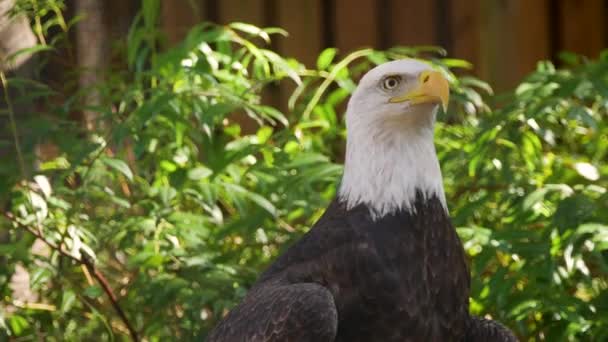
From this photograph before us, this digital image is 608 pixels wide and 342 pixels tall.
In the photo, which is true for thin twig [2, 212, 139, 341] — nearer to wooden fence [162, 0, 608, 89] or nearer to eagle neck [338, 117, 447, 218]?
eagle neck [338, 117, 447, 218]

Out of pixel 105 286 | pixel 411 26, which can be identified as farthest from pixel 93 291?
pixel 411 26

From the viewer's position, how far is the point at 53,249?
381cm

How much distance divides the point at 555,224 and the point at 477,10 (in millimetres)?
3444

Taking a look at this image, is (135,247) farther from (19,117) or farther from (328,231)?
(328,231)

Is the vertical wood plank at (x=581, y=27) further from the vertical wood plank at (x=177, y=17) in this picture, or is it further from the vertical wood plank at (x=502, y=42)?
the vertical wood plank at (x=177, y=17)

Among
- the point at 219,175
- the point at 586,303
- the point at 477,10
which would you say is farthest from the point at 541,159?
the point at 477,10

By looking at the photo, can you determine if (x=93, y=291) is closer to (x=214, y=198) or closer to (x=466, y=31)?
(x=214, y=198)

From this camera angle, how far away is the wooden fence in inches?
269

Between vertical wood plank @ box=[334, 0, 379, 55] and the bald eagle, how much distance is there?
3722 millimetres

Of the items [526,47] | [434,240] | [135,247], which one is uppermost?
[434,240]

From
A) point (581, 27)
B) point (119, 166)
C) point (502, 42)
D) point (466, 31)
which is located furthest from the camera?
point (581, 27)

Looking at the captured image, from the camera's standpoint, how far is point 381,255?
3.14 m

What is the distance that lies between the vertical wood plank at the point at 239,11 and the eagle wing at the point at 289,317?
377cm

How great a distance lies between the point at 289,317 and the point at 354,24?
13.5ft
